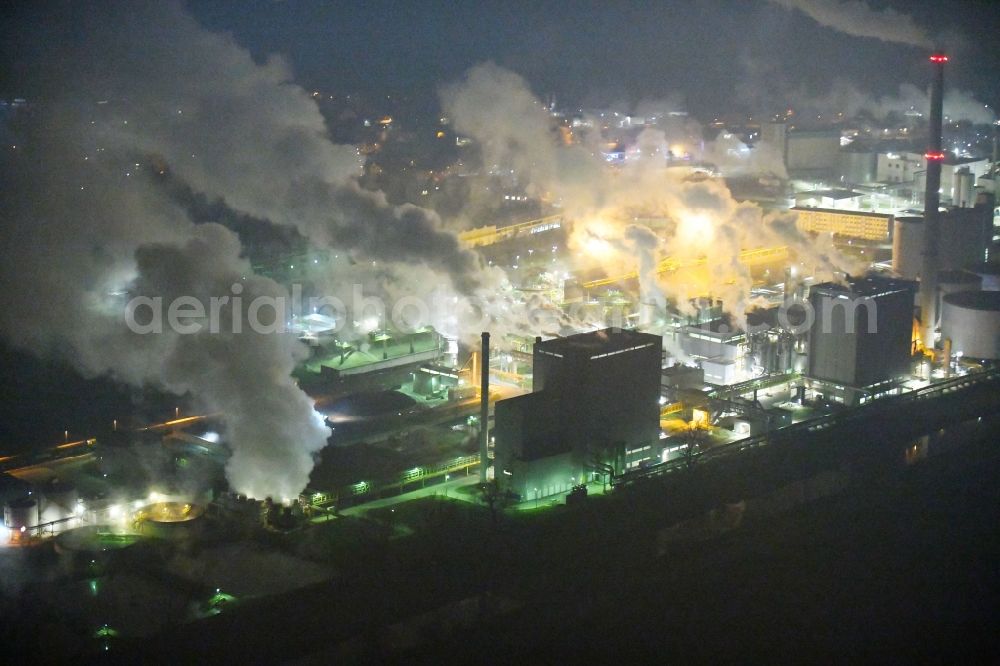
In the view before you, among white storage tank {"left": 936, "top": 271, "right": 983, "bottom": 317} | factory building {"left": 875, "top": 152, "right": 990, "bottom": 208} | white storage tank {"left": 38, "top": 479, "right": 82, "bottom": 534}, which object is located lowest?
white storage tank {"left": 38, "top": 479, "right": 82, "bottom": 534}

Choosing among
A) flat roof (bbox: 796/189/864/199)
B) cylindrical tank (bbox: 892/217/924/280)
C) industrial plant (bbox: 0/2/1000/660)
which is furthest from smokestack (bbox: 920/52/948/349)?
flat roof (bbox: 796/189/864/199)

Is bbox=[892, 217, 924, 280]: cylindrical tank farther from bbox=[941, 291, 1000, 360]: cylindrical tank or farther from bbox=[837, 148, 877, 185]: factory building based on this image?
bbox=[837, 148, 877, 185]: factory building

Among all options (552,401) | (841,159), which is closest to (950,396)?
(552,401)

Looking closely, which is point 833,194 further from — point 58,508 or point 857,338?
point 58,508

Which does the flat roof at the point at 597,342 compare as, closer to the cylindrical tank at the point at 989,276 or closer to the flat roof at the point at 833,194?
the cylindrical tank at the point at 989,276

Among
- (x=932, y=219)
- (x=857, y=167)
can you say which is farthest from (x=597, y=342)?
(x=857, y=167)

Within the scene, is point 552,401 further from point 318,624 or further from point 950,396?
point 950,396

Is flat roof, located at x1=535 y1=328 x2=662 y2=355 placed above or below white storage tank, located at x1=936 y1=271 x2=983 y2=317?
above

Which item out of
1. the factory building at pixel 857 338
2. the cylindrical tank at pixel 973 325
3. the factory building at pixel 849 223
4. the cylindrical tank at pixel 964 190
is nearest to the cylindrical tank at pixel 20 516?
the factory building at pixel 857 338
